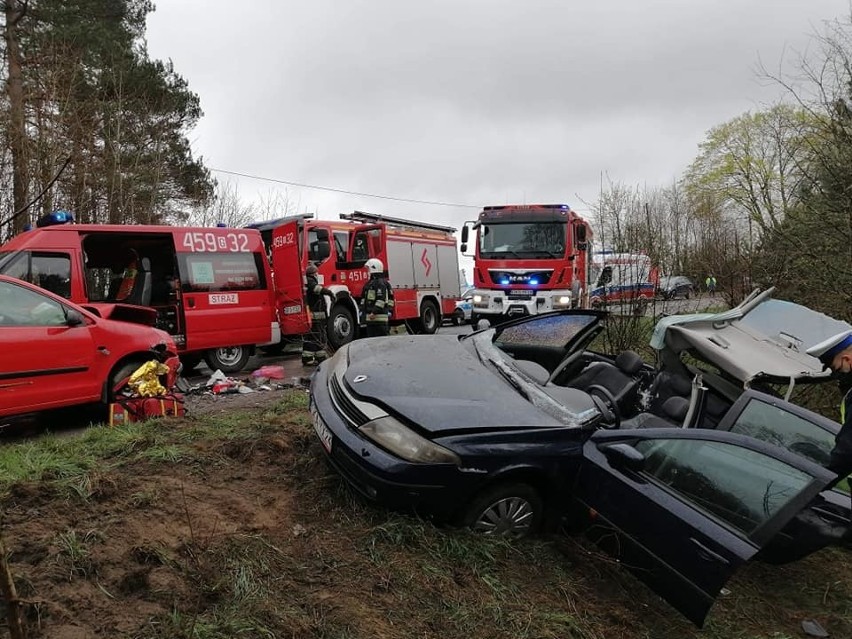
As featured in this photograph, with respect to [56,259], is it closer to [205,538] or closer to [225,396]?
[225,396]

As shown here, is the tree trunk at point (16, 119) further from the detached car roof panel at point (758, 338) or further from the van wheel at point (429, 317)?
the van wheel at point (429, 317)

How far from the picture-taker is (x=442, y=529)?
310 centimetres

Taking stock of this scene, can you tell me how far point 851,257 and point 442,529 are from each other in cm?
665

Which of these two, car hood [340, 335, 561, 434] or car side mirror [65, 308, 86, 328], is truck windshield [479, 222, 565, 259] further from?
car side mirror [65, 308, 86, 328]

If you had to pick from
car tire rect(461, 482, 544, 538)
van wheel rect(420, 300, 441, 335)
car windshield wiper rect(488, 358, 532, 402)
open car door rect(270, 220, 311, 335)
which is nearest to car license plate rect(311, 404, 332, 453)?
car tire rect(461, 482, 544, 538)

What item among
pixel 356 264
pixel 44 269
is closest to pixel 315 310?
→ pixel 356 264

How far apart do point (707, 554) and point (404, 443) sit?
1575 mm

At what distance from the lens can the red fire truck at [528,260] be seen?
12172 mm

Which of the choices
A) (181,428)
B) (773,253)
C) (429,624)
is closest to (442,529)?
(429,624)

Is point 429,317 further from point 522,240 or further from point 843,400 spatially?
point 843,400

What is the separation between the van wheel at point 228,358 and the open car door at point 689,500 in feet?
22.7

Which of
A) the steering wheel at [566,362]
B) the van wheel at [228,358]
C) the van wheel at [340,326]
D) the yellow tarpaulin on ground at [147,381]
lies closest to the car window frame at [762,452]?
the steering wheel at [566,362]

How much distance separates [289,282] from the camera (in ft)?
32.1

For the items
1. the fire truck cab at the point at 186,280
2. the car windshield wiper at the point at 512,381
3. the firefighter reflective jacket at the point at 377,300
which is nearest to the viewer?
the car windshield wiper at the point at 512,381
